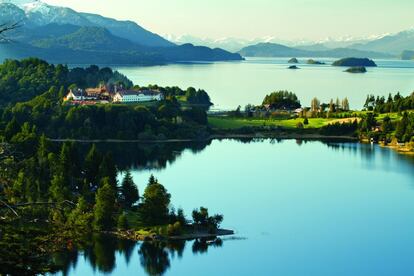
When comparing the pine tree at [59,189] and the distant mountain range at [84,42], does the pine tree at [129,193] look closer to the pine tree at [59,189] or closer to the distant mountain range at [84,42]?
the pine tree at [59,189]

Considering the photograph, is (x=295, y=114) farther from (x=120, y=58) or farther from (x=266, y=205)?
(x=120, y=58)

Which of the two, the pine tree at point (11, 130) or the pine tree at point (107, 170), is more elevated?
the pine tree at point (11, 130)

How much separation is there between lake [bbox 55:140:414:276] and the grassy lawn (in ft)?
19.7

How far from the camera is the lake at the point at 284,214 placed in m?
13.8

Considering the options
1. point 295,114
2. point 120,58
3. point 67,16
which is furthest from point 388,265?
point 67,16

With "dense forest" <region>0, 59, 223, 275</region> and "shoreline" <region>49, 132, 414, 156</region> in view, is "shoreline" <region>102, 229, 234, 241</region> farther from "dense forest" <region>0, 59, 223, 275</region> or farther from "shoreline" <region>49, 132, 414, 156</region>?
"shoreline" <region>49, 132, 414, 156</region>

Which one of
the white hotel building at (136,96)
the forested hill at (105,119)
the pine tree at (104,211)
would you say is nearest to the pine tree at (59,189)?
the pine tree at (104,211)

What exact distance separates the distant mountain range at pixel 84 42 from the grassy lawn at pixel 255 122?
103 ft

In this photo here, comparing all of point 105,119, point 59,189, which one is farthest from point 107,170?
point 105,119

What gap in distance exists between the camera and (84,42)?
344 ft

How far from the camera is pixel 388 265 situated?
13898 mm

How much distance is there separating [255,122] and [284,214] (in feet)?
60.5

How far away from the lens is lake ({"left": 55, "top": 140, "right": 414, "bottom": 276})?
13.8 m

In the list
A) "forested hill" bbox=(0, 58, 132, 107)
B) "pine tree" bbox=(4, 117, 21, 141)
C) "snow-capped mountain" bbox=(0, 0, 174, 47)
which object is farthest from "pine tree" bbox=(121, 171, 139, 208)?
"snow-capped mountain" bbox=(0, 0, 174, 47)
